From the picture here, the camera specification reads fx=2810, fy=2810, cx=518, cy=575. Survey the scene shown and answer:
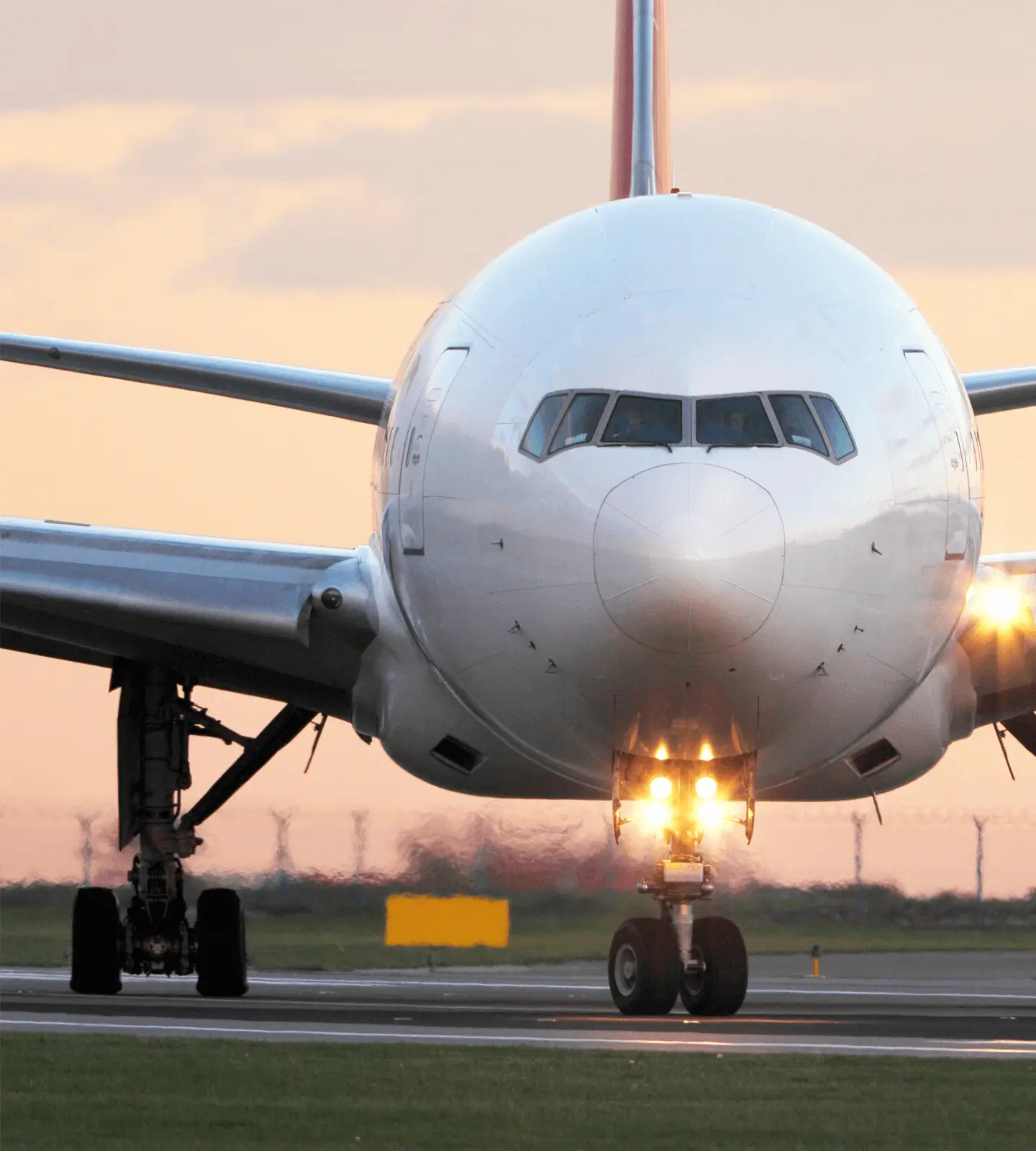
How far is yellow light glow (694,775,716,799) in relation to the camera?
54.6 feet

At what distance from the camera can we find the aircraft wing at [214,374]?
20547 millimetres

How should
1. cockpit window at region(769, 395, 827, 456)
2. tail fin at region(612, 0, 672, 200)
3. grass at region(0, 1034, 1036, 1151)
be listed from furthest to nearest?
tail fin at region(612, 0, 672, 200), cockpit window at region(769, 395, 827, 456), grass at region(0, 1034, 1036, 1151)

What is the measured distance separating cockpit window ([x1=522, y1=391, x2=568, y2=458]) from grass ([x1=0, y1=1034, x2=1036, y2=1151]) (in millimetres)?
3441

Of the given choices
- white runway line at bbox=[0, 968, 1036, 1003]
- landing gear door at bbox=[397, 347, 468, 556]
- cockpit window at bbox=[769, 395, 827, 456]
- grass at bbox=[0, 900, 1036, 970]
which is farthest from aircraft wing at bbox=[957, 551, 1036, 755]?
grass at bbox=[0, 900, 1036, 970]

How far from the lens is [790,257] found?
1659 cm

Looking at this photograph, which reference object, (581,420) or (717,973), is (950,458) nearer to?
(581,420)

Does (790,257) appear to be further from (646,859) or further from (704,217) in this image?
(646,859)

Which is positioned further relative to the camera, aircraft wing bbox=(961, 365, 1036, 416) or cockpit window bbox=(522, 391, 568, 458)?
aircraft wing bbox=(961, 365, 1036, 416)

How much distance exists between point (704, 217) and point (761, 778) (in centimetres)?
342

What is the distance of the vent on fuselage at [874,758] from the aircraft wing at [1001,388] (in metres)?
2.86

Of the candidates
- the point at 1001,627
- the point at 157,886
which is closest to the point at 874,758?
the point at 1001,627

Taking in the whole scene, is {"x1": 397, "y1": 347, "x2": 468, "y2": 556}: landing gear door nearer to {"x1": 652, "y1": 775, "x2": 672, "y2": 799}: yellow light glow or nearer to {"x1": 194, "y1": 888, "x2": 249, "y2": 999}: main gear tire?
{"x1": 652, "y1": 775, "x2": 672, "y2": 799}: yellow light glow

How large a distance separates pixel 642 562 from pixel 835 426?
5.93ft

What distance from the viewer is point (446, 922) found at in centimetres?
2756
